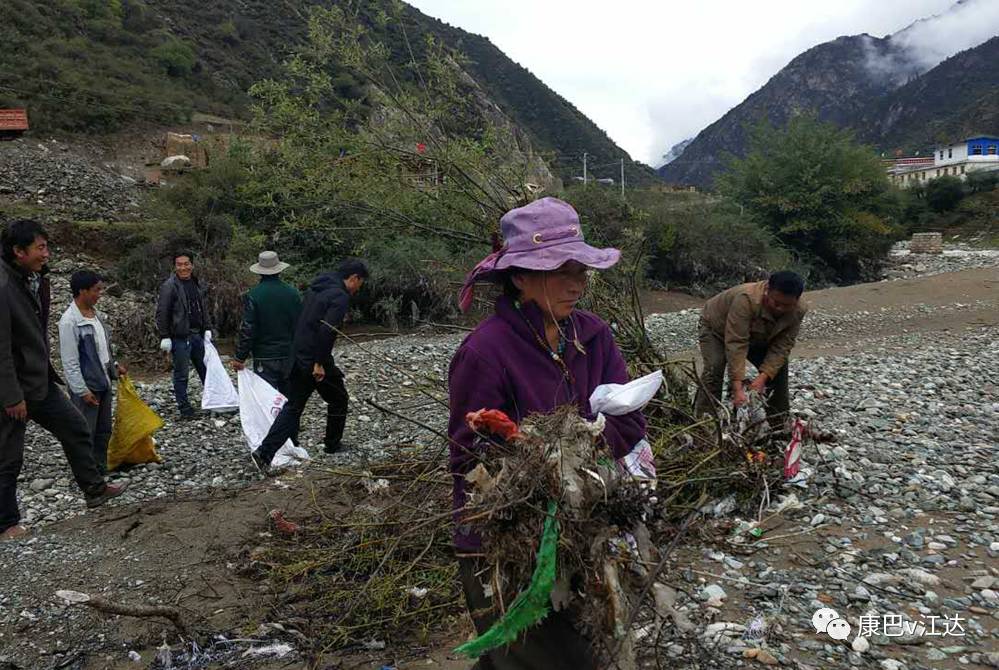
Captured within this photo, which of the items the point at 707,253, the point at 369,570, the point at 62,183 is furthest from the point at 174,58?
the point at 369,570

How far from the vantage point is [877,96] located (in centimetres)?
14275

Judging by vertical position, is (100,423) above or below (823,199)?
below

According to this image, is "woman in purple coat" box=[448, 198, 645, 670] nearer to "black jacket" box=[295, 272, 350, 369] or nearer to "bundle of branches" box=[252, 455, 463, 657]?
"bundle of branches" box=[252, 455, 463, 657]

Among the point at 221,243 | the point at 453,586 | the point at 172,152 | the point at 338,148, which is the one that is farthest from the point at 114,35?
the point at 453,586

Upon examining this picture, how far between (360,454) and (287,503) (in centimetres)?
119

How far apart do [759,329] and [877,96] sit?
541 ft

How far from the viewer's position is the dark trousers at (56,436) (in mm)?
4148

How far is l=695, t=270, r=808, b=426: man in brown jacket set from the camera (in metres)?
4.82

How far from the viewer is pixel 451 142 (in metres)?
5.56

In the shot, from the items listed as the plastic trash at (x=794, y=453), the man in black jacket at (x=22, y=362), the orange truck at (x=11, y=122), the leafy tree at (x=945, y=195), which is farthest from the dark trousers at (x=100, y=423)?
the leafy tree at (x=945, y=195)

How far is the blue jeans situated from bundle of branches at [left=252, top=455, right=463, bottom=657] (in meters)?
3.08

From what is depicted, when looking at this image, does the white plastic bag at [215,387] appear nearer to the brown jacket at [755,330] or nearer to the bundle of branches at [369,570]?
the bundle of branches at [369,570]

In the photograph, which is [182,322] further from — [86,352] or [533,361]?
[533,361]

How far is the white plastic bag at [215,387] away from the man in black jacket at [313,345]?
1697 mm
